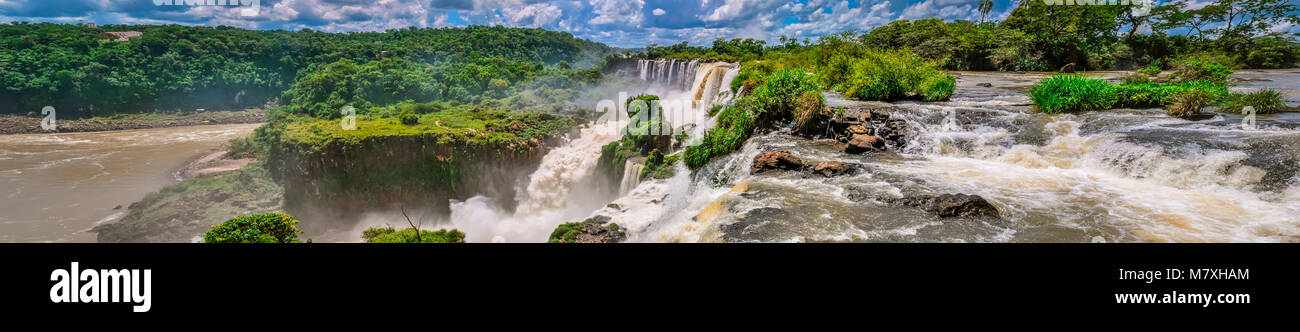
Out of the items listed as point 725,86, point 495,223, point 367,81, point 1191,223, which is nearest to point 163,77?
point 367,81

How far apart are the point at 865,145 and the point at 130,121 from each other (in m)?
54.3

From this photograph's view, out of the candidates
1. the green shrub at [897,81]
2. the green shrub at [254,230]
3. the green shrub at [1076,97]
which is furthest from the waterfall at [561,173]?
the green shrub at [1076,97]

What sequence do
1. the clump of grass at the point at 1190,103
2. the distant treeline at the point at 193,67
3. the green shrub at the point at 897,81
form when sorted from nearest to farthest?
the clump of grass at the point at 1190,103 < the green shrub at the point at 897,81 < the distant treeline at the point at 193,67

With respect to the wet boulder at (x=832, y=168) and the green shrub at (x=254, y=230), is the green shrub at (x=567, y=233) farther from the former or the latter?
the green shrub at (x=254, y=230)

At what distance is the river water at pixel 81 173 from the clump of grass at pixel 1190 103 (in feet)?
104

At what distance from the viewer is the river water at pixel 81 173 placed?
779 inches

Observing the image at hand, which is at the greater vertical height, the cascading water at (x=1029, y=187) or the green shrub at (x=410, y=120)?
the green shrub at (x=410, y=120)

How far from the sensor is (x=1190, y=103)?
9.48m

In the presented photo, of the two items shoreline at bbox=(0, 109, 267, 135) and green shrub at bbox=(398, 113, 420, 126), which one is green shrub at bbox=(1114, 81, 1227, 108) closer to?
green shrub at bbox=(398, 113, 420, 126)

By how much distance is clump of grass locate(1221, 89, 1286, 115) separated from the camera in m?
9.28

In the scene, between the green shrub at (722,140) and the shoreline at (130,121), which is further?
the shoreline at (130,121)

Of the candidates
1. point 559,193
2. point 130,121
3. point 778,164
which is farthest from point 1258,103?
point 130,121

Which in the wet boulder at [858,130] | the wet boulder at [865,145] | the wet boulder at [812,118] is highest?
the wet boulder at [812,118]

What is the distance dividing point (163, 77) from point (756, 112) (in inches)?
2274
